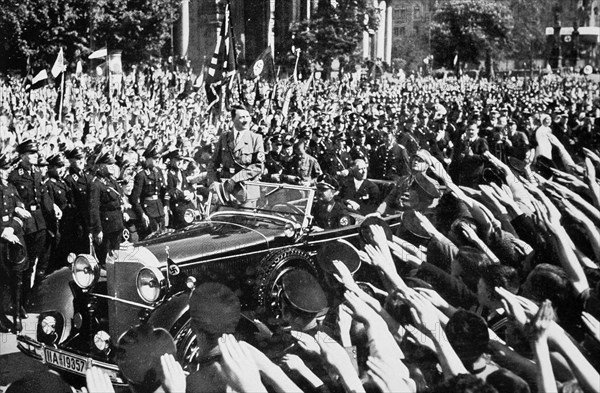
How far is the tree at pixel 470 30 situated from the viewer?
31.1 ft

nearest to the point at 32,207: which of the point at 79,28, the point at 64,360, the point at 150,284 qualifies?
the point at 79,28

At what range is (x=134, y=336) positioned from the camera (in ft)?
Answer: 12.4

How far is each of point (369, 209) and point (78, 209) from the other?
3.18 metres

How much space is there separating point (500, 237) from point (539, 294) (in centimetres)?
106

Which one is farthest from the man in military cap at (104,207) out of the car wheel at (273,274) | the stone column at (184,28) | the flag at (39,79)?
the stone column at (184,28)

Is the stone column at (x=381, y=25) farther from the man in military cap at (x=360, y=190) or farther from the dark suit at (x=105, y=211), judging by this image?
the dark suit at (x=105, y=211)

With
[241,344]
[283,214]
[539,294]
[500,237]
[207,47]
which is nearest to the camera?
[241,344]

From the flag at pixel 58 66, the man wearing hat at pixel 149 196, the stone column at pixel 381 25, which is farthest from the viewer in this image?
the flag at pixel 58 66

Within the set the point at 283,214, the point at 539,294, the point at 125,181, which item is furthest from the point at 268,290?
the point at 125,181

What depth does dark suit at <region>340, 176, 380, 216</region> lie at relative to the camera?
7.38 meters

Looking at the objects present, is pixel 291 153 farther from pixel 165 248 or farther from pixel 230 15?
pixel 165 248

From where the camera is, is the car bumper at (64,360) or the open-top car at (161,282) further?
the open-top car at (161,282)

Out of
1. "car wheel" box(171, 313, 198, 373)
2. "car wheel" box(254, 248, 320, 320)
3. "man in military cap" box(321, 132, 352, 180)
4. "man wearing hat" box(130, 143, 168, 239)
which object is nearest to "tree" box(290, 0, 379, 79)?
"man in military cap" box(321, 132, 352, 180)

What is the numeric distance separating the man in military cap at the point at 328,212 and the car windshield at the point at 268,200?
0.14 m
